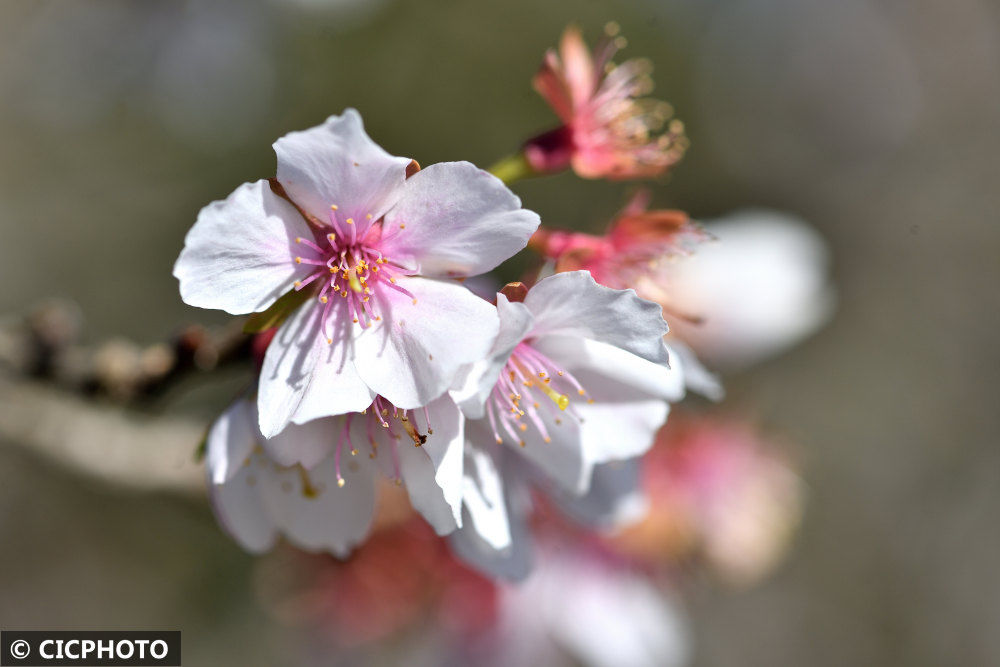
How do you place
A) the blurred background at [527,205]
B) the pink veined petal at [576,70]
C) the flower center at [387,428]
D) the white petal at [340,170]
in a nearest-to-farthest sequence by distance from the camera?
the white petal at [340,170] → the flower center at [387,428] → the pink veined petal at [576,70] → the blurred background at [527,205]

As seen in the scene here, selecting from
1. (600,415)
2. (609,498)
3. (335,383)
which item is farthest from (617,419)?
(335,383)

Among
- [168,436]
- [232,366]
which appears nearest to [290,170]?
[232,366]

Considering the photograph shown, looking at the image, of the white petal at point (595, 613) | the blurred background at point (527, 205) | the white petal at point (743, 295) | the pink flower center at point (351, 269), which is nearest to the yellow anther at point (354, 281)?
the pink flower center at point (351, 269)

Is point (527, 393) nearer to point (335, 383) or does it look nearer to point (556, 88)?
point (335, 383)

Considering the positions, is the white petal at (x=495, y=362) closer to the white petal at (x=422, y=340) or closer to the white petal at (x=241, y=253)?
the white petal at (x=422, y=340)

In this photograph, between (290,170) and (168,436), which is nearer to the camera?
(290,170)

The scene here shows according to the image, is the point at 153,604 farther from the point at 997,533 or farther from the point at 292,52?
the point at 997,533
